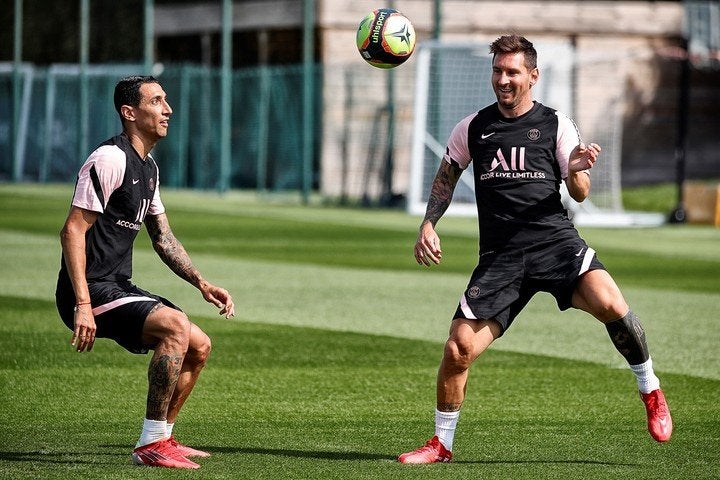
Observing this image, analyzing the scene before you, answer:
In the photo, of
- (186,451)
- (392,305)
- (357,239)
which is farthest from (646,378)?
(357,239)

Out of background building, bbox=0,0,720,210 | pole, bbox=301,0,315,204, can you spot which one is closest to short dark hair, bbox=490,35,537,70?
background building, bbox=0,0,720,210

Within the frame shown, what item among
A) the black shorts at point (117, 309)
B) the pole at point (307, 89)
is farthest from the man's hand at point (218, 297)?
the pole at point (307, 89)

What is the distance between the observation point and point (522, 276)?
25.2 ft

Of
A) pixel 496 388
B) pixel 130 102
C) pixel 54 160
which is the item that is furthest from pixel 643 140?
pixel 130 102

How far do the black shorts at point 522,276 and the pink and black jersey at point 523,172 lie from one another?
0.23ft

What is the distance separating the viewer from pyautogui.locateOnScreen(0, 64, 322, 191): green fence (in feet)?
120

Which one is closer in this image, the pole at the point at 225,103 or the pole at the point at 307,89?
the pole at the point at 307,89

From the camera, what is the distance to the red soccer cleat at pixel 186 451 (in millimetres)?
7407

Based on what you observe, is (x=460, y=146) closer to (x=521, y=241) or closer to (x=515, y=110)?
(x=515, y=110)

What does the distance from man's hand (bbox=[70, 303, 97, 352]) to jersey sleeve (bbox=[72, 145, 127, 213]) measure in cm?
50

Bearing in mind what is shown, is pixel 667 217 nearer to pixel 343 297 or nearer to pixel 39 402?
pixel 343 297

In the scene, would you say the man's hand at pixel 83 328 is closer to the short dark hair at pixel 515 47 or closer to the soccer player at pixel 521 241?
the soccer player at pixel 521 241

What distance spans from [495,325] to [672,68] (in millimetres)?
34243

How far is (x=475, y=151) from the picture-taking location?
25.6 feet
